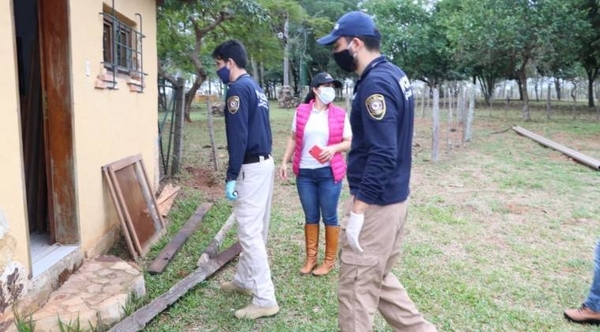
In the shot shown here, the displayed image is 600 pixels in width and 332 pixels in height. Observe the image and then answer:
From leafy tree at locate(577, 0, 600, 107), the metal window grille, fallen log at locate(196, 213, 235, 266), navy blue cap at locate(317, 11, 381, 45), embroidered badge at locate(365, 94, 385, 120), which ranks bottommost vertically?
fallen log at locate(196, 213, 235, 266)

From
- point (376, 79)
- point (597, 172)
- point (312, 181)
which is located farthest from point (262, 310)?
point (597, 172)

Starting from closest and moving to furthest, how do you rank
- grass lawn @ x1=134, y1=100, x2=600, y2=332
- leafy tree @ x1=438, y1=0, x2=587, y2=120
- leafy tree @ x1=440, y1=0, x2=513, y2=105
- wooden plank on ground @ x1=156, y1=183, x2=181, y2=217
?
grass lawn @ x1=134, y1=100, x2=600, y2=332, wooden plank on ground @ x1=156, y1=183, x2=181, y2=217, leafy tree @ x1=438, y1=0, x2=587, y2=120, leafy tree @ x1=440, y1=0, x2=513, y2=105

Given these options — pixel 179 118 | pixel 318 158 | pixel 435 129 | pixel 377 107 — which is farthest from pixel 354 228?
pixel 435 129

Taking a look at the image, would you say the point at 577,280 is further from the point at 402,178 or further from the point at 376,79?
the point at 376,79

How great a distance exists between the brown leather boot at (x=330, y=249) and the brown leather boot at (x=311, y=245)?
0.22ft

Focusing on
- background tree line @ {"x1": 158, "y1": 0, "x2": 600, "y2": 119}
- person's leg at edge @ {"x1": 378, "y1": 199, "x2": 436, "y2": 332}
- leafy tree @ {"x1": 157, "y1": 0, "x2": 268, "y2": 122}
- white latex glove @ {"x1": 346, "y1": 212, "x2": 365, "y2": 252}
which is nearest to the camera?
white latex glove @ {"x1": 346, "y1": 212, "x2": 365, "y2": 252}

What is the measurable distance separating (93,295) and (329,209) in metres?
1.81

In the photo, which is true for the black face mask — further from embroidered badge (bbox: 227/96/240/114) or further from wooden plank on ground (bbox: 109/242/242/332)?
wooden plank on ground (bbox: 109/242/242/332)

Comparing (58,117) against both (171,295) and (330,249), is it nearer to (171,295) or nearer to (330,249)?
(171,295)

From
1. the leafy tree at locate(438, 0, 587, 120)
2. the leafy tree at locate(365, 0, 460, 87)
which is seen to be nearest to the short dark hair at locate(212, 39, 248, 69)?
the leafy tree at locate(438, 0, 587, 120)

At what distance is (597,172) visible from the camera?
8.29 meters

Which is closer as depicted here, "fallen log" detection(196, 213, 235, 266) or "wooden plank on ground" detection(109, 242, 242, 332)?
"wooden plank on ground" detection(109, 242, 242, 332)

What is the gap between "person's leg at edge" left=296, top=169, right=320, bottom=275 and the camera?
3.84 meters

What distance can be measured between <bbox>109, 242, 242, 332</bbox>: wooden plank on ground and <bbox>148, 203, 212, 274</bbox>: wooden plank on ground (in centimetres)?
41
